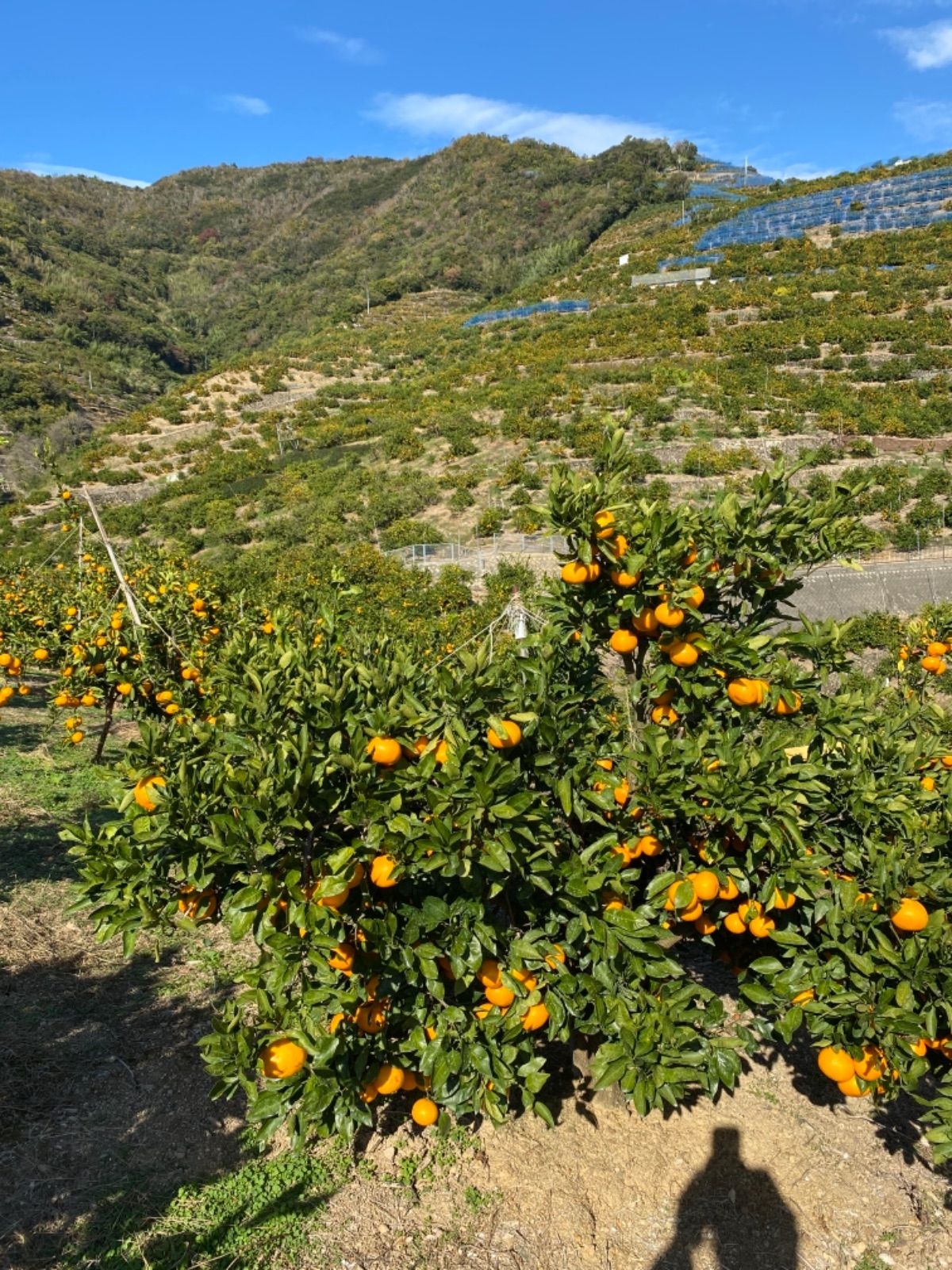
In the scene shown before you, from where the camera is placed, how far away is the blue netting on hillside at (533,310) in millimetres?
33281

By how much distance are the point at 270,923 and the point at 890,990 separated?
6.41ft

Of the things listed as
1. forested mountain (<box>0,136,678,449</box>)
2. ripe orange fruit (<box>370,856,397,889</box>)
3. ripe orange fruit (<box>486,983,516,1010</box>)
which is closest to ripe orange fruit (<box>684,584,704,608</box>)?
ripe orange fruit (<box>370,856,397,889</box>)

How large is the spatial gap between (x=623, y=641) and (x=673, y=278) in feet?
116

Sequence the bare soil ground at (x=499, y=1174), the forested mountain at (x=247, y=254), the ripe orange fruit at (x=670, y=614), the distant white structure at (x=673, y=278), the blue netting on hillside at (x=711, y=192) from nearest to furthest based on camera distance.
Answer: the ripe orange fruit at (x=670, y=614)
the bare soil ground at (x=499, y=1174)
the distant white structure at (x=673, y=278)
the blue netting on hillside at (x=711, y=192)
the forested mountain at (x=247, y=254)

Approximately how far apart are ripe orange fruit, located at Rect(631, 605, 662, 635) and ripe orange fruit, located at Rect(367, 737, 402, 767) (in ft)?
3.21

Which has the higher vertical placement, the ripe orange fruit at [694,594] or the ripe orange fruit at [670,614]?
the ripe orange fruit at [694,594]

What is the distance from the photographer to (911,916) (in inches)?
82.5

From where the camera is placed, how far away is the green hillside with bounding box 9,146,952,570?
58.8ft

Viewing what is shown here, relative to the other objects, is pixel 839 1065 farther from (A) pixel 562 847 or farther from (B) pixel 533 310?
(B) pixel 533 310

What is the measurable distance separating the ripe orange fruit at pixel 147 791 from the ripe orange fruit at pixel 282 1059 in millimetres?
834

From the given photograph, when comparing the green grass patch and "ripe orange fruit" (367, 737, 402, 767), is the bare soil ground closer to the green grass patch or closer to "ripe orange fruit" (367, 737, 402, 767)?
the green grass patch

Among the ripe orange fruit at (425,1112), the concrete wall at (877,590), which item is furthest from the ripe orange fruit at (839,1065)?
the concrete wall at (877,590)

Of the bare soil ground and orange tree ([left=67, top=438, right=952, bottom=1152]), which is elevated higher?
orange tree ([left=67, top=438, right=952, bottom=1152])

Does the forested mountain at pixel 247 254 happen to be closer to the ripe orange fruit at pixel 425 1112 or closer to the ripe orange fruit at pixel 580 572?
the ripe orange fruit at pixel 580 572
